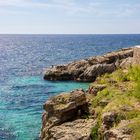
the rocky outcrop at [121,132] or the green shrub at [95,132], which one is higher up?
the rocky outcrop at [121,132]

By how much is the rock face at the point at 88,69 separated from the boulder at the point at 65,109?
1561 inches

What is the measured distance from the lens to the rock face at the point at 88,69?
60.5m

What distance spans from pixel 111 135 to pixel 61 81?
156 ft

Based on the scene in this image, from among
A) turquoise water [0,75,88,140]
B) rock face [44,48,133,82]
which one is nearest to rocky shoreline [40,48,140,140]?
turquoise water [0,75,88,140]

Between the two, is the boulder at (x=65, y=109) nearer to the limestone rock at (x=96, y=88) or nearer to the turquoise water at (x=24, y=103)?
the limestone rock at (x=96, y=88)

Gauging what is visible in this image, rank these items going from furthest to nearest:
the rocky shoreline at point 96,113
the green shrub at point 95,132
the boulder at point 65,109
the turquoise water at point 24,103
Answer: the turquoise water at point 24,103 → the boulder at point 65,109 → the green shrub at point 95,132 → the rocky shoreline at point 96,113

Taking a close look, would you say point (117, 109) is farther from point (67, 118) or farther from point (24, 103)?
point (24, 103)

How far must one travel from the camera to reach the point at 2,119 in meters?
35.2

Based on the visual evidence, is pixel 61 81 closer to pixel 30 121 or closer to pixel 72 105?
pixel 30 121

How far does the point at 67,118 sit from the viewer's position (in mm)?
19266

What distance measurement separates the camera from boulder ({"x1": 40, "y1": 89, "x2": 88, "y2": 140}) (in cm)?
1925

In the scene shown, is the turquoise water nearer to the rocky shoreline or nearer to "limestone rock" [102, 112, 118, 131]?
the rocky shoreline

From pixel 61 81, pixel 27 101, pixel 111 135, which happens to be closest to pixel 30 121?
pixel 27 101

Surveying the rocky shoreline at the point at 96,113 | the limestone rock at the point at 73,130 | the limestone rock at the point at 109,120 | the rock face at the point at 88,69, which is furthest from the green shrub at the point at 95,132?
the rock face at the point at 88,69
